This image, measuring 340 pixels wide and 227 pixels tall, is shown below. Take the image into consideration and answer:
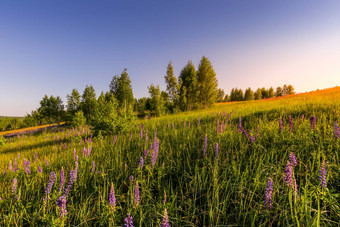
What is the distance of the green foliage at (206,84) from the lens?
3325 cm

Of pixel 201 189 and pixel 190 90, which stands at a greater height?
pixel 190 90

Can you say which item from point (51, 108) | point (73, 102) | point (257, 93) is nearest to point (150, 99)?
point (73, 102)

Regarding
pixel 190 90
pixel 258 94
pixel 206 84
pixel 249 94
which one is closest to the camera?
pixel 190 90

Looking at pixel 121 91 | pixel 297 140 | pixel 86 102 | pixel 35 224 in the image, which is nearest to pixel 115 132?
pixel 35 224

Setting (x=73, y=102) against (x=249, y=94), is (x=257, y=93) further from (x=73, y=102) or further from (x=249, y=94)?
(x=73, y=102)

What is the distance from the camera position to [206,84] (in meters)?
33.8

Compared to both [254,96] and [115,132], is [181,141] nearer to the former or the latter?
[115,132]

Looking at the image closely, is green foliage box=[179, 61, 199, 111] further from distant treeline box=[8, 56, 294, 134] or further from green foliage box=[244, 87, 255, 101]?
green foliage box=[244, 87, 255, 101]

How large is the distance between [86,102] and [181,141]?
5295cm

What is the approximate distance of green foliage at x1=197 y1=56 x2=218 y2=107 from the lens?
109ft

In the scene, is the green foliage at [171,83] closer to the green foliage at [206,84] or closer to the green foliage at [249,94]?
the green foliage at [206,84]

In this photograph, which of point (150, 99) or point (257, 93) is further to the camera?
point (257, 93)

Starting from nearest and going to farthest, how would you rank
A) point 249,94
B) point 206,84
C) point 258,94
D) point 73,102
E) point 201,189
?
point 201,189, point 206,84, point 73,102, point 249,94, point 258,94

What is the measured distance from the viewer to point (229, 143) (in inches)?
125
